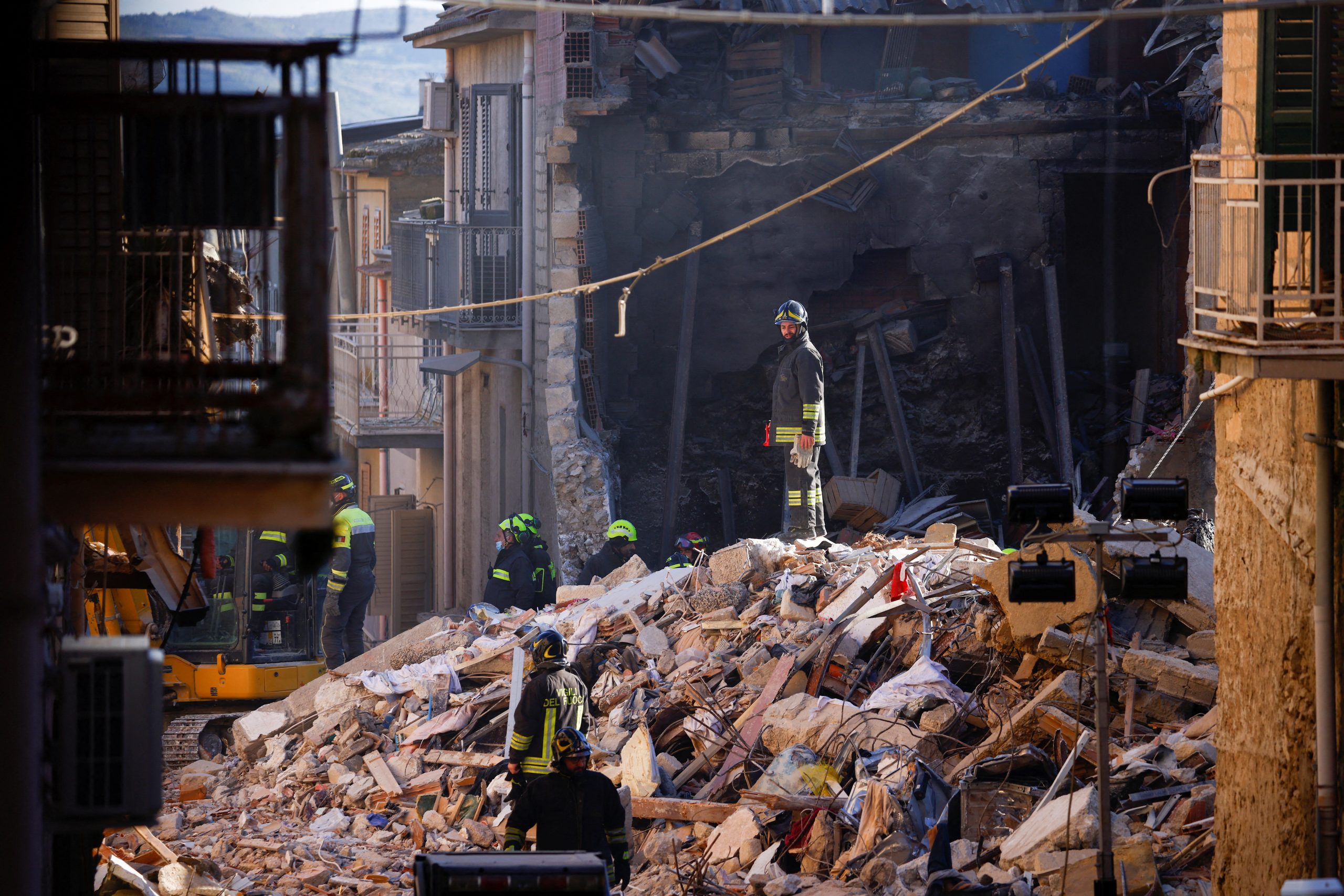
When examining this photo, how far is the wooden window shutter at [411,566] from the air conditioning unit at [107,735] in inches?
822

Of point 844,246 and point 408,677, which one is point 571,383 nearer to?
point 844,246

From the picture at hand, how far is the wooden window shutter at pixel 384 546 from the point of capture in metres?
26.0

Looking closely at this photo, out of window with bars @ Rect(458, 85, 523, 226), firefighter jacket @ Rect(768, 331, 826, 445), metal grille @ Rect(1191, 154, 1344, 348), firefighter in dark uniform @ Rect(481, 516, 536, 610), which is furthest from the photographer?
window with bars @ Rect(458, 85, 523, 226)

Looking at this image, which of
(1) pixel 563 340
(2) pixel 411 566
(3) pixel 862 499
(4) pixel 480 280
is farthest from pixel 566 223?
(2) pixel 411 566

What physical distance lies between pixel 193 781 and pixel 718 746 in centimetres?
525

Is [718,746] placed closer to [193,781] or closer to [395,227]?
[193,781]

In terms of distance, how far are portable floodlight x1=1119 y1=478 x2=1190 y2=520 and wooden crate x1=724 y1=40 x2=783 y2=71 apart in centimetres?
1163

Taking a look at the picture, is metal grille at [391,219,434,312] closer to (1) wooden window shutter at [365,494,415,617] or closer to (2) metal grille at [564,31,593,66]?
(1) wooden window shutter at [365,494,415,617]

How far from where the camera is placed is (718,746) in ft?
36.3

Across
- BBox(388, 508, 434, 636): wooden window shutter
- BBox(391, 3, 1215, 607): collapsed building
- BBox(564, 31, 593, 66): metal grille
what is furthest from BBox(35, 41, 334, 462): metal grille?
BBox(388, 508, 434, 636): wooden window shutter

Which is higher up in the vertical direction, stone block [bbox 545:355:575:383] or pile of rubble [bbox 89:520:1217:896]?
stone block [bbox 545:355:575:383]

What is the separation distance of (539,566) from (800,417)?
3.46 meters

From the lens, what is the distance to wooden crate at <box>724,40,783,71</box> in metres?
18.8

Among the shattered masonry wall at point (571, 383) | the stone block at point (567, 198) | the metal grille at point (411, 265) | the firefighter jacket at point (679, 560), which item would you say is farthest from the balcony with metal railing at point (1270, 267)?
the metal grille at point (411, 265)
